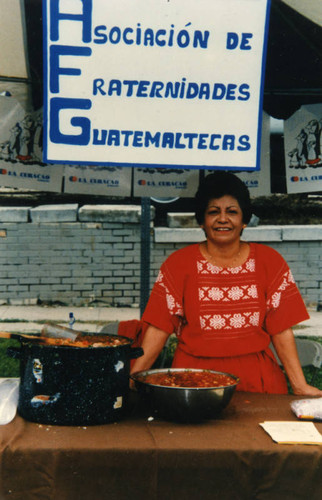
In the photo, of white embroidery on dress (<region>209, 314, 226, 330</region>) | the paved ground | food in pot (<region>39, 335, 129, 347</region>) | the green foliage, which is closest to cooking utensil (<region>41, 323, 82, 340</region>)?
food in pot (<region>39, 335, 129, 347</region>)

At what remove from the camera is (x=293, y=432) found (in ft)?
7.16

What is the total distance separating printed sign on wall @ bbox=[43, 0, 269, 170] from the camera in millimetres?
2613

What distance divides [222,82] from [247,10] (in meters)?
0.32

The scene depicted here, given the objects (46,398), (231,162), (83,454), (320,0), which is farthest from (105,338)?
(320,0)

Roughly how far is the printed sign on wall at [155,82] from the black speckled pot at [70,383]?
0.88m

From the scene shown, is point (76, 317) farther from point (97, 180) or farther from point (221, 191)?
point (221, 191)

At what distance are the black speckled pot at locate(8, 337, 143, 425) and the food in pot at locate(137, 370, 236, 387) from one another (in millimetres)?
223

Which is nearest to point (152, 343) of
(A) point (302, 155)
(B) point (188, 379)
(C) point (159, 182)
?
(B) point (188, 379)

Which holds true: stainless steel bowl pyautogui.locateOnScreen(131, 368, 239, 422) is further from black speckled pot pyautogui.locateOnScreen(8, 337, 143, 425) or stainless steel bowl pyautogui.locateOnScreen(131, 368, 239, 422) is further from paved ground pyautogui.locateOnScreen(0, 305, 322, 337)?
paved ground pyautogui.locateOnScreen(0, 305, 322, 337)

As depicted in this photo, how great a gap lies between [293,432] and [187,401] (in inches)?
15.0

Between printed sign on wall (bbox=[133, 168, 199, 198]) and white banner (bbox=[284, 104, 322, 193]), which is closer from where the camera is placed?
white banner (bbox=[284, 104, 322, 193])

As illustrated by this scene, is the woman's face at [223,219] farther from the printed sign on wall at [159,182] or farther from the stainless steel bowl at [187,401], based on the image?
the printed sign on wall at [159,182]

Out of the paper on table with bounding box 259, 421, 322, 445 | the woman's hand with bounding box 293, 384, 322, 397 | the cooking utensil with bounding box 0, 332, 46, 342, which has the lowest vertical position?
the paper on table with bounding box 259, 421, 322, 445

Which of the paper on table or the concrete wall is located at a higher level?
the concrete wall
